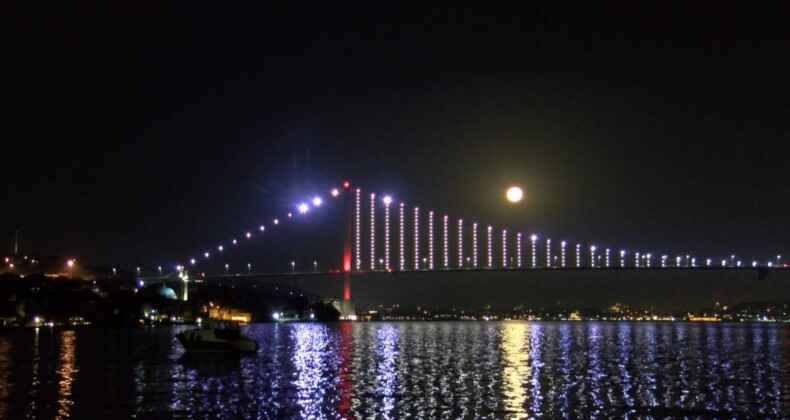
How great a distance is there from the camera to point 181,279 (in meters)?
115

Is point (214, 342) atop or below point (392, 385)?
atop

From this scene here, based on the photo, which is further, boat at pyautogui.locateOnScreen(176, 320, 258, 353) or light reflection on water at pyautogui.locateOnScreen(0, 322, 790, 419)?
boat at pyautogui.locateOnScreen(176, 320, 258, 353)

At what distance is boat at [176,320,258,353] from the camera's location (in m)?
39.5

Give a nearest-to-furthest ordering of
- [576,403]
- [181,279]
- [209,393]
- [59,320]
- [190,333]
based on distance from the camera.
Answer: [576,403] → [209,393] → [190,333] → [59,320] → [181,279]

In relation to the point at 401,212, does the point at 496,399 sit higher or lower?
lower

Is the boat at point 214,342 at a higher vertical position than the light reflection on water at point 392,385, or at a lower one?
higher

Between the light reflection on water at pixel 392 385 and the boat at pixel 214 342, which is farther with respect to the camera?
the boat at pixel 214 342

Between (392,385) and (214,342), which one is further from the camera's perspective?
(214,342)

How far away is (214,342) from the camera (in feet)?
130

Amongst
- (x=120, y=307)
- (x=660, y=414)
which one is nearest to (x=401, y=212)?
(x=120, y=307)

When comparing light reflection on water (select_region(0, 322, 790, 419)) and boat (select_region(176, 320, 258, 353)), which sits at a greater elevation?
boat (select_region(176, 320, 258, 353))

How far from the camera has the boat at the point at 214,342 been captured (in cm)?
3950

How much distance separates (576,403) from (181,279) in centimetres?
9898

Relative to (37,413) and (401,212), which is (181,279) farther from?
(37,413)
